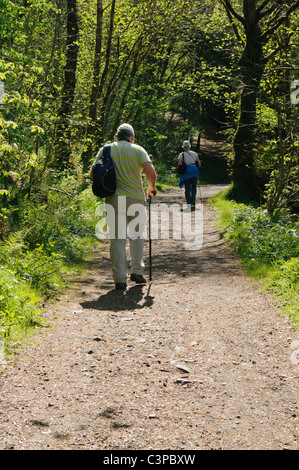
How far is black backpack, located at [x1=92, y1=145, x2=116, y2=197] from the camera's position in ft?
26.3

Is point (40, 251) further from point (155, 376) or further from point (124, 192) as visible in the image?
point (155, 376)

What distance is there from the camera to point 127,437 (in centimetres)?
383

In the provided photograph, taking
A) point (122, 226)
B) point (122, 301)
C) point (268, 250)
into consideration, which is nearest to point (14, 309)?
point (122, 301)

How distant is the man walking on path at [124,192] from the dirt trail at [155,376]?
54cm

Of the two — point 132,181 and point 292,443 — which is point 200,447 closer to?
point 292,443

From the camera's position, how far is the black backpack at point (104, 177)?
316 inches

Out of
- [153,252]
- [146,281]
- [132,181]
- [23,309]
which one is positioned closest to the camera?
[23,309]

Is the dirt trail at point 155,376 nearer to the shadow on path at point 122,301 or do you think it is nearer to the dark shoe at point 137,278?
the shadow on path at point 122,301

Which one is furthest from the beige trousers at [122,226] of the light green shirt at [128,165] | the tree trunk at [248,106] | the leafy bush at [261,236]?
the tree trunk at [248,106]

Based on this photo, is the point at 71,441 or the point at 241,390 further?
the point at 241,390

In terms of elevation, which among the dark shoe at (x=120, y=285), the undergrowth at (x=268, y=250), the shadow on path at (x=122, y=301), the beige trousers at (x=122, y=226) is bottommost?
the shadow on path at (x=122, y=301)

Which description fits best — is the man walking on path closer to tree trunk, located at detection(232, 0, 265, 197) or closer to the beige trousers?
the beige trousers
